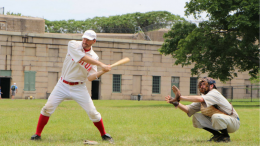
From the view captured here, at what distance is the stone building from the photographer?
42969 millimetres

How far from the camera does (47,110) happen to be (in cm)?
829

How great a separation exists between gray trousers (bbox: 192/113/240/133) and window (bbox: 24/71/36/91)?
Answer: 37544 mm

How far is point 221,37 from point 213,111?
24185 millimetres

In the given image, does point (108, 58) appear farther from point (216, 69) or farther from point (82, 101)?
point (82, 101)

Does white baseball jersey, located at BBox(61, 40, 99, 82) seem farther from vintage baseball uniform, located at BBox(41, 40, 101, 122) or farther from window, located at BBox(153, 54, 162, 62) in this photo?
window, located at BBox(153, 54, 162, 62)

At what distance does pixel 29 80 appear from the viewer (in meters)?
43.6

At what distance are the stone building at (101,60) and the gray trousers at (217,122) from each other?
37.6m

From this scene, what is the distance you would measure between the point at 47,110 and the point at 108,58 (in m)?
38.5

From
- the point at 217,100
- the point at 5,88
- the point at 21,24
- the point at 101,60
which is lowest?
the point at 5,88

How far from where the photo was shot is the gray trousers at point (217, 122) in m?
8.05

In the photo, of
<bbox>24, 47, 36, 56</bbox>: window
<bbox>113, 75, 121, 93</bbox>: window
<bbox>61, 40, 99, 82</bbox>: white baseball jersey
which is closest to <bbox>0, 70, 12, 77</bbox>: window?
<bbox>24, 47, 36, 56</bbox>: window

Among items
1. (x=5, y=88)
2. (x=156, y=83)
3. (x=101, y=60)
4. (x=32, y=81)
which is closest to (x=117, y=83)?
(x=101, y=60)

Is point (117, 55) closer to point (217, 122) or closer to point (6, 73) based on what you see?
point (6, 73)

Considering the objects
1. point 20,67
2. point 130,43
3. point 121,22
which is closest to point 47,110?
point 20,67
